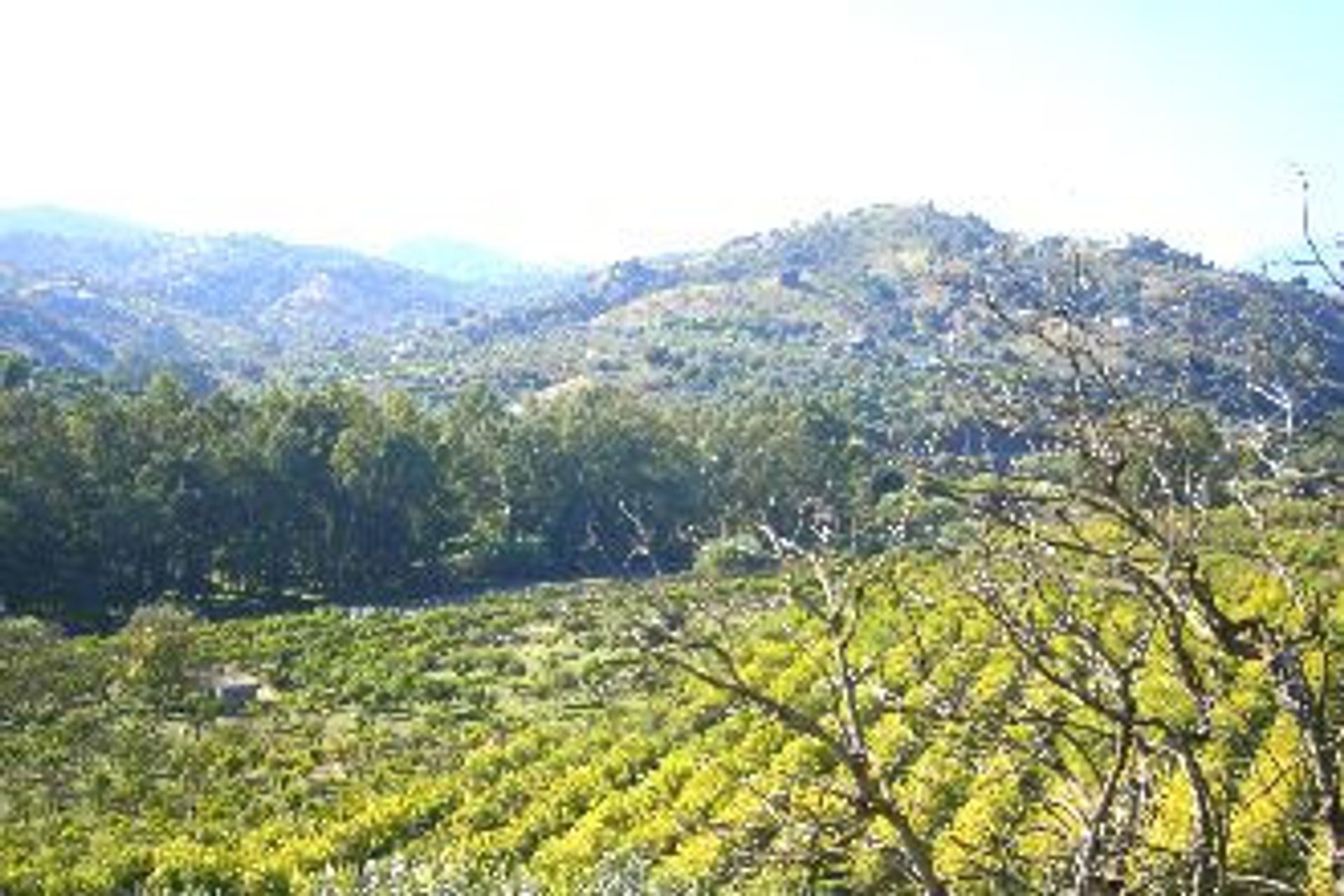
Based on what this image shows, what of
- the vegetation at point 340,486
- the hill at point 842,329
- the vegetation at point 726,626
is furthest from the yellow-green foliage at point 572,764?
the vegetation at point 340,486

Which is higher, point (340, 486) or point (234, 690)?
point (234, 690)

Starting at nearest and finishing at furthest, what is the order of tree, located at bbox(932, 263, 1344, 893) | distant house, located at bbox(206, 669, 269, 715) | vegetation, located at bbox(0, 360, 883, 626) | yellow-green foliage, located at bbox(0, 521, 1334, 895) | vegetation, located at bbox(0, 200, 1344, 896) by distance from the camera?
tree, located at bbox(932, 263, 1344, 893), vegetation, located at bbox(0, 200, 1344, 896), yellow-green foliage, located at bbox(0, 521, 1334, 895), distant house, located at bbox(206, 669, 269, 715), vegetation, located at bbox(0, 360, 883, 626)

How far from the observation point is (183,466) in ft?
176

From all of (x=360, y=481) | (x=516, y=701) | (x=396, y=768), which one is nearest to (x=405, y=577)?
(x=360, y=481)

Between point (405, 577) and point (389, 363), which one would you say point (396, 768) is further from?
point (389, 363)

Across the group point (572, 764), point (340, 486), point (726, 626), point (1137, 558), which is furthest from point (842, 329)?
point (726, 626)

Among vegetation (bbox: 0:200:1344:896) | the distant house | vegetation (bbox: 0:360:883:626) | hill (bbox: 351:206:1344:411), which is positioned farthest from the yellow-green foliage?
vegetation (bbox: 0:360:883:626)

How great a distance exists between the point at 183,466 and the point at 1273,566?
53.3 m

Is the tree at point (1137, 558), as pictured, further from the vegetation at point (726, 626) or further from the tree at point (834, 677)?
A: the tree at point (834, 677)

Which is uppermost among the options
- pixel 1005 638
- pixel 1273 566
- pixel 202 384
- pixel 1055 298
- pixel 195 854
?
pixel 1055 298

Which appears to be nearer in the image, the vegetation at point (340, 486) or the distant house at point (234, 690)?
the distant house at point (234, 690)

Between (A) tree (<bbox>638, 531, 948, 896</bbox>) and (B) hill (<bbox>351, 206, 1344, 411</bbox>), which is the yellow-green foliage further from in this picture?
(B) hill (<bbox>351, 206, 1344, 411</bbox>)

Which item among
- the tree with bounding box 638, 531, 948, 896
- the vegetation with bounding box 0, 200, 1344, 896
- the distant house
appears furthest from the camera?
the distant house

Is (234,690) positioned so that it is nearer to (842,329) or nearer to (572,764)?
(572,764)
